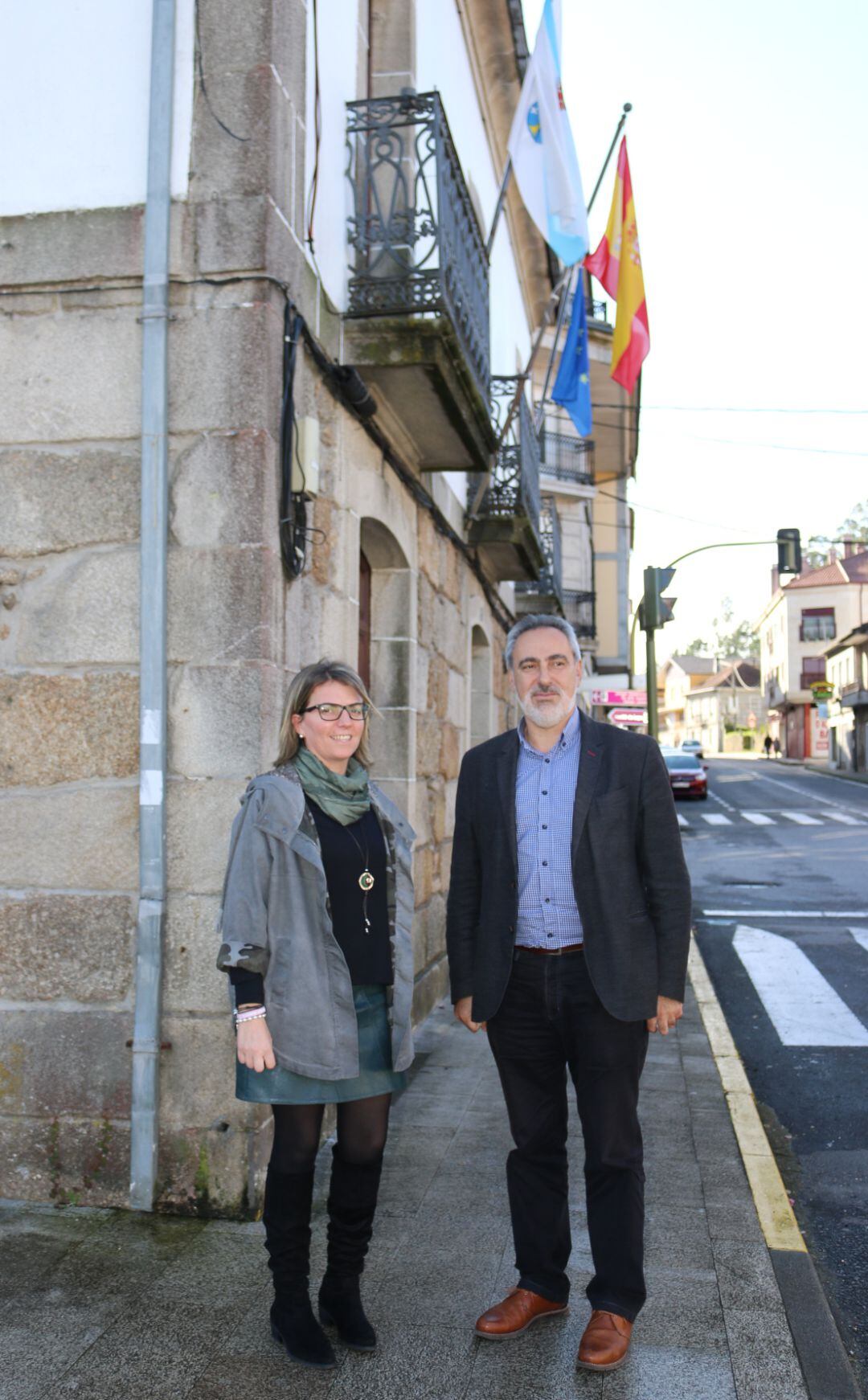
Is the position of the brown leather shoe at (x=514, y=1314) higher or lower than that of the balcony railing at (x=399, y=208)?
lower

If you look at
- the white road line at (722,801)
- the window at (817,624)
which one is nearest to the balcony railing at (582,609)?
the white road line at (722,801)

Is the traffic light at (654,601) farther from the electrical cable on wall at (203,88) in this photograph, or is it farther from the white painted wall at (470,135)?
the electrical cable on wall at (203,88)

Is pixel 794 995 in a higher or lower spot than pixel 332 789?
lower

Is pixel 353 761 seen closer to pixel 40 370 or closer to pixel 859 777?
pixel 40 370

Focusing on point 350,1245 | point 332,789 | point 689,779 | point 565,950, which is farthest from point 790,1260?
point 689,779

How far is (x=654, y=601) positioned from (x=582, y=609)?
43.6 feet

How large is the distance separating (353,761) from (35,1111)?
2022 millimetres

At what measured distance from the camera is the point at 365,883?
313cm

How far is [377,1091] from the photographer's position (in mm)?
3105

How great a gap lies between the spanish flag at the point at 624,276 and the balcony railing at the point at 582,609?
1535 centimetres

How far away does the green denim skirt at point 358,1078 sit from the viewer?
2.99 meters

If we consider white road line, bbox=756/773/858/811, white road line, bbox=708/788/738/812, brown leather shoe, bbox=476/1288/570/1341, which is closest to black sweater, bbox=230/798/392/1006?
brown leather shoe, bbox=476/1288/570/1341

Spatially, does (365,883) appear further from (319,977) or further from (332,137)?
(332,137)

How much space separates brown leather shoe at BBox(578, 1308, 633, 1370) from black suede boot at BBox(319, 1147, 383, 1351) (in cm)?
56
